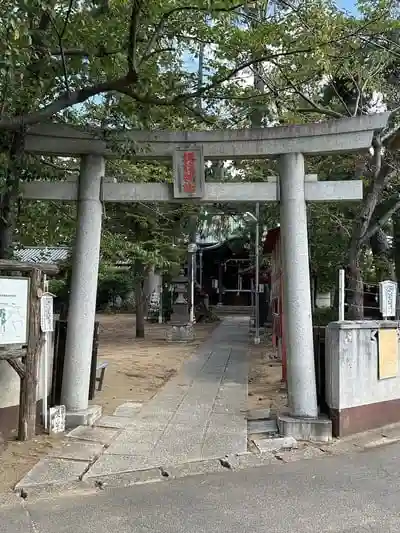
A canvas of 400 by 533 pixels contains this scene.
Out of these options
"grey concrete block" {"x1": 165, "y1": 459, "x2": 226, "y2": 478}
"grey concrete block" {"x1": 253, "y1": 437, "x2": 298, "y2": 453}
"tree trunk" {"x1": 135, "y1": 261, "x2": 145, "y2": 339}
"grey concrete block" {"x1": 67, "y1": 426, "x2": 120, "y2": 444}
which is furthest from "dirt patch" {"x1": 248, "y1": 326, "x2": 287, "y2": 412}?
"tree trunk" {"x1": 135, "y1": 261, "x2": 145, "y2": 339}

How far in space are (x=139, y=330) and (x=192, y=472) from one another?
15.7 metres

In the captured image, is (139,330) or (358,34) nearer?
(358,34)

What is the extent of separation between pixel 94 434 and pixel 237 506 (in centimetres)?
293

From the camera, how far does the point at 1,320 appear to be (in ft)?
20.8

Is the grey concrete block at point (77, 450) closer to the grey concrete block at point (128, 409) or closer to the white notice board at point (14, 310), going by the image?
the white notice board at point (14, 310)

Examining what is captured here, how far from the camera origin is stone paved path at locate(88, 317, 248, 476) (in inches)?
243

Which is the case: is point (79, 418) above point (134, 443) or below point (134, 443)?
above

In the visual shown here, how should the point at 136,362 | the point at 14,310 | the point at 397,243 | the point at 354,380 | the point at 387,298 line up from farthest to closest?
1. the point at 397,243
2. the point at 136,362
3. the point at 387,298
4. the point at 354,380
5. the point at 14,310

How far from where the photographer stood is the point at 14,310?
21.4 feet

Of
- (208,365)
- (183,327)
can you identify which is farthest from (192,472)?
(183,327)

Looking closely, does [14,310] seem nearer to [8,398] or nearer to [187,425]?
[8,398]

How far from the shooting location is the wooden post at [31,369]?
654 cm

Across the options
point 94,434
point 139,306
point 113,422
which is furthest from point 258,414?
point 139,306

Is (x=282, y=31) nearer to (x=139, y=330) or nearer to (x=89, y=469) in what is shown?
A: (x=89, y=469)
